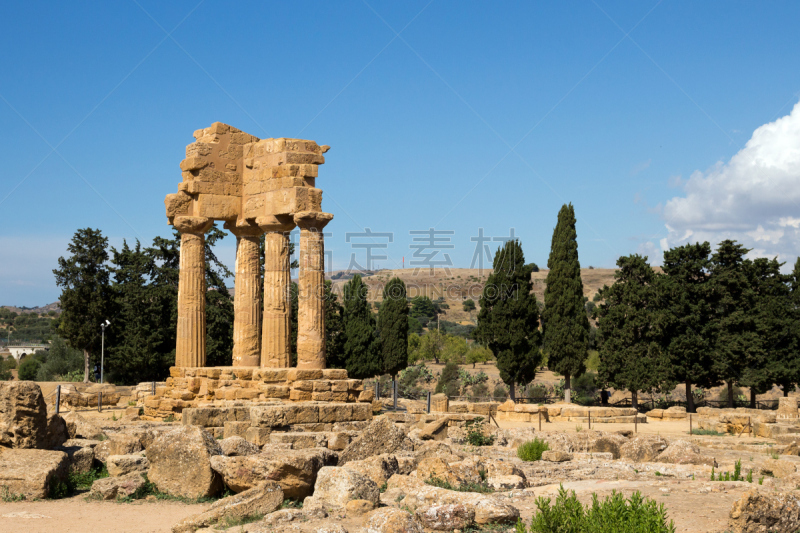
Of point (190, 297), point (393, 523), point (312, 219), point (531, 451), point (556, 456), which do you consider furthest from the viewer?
point (190, 297)

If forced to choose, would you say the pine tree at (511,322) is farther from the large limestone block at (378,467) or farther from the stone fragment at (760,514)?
the stone fragment at (760,514)

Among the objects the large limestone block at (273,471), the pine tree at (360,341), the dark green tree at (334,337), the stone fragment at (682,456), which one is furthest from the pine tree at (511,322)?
the large limestone block at (273,471)

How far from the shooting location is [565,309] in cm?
3734

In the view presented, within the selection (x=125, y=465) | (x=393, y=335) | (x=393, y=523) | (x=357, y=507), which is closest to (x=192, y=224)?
(x=125, y=465)

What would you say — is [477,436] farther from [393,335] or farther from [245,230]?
[393,335]

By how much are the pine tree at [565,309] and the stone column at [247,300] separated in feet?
66.3

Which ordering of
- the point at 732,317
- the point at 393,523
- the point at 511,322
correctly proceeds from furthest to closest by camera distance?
the point at 511,322 → the point at 732,317 → the point at 393,523

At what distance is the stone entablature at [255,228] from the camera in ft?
61.7

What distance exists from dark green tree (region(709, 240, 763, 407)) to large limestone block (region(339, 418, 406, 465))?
2626 cm

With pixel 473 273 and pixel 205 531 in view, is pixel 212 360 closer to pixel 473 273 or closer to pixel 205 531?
pixel 205 531

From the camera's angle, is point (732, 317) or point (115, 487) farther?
point (732, 317)

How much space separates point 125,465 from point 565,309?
28.9 metres

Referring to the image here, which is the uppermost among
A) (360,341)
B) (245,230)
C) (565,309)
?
(245,230)

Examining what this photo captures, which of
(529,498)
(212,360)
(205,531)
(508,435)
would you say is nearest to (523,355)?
(212,360)
